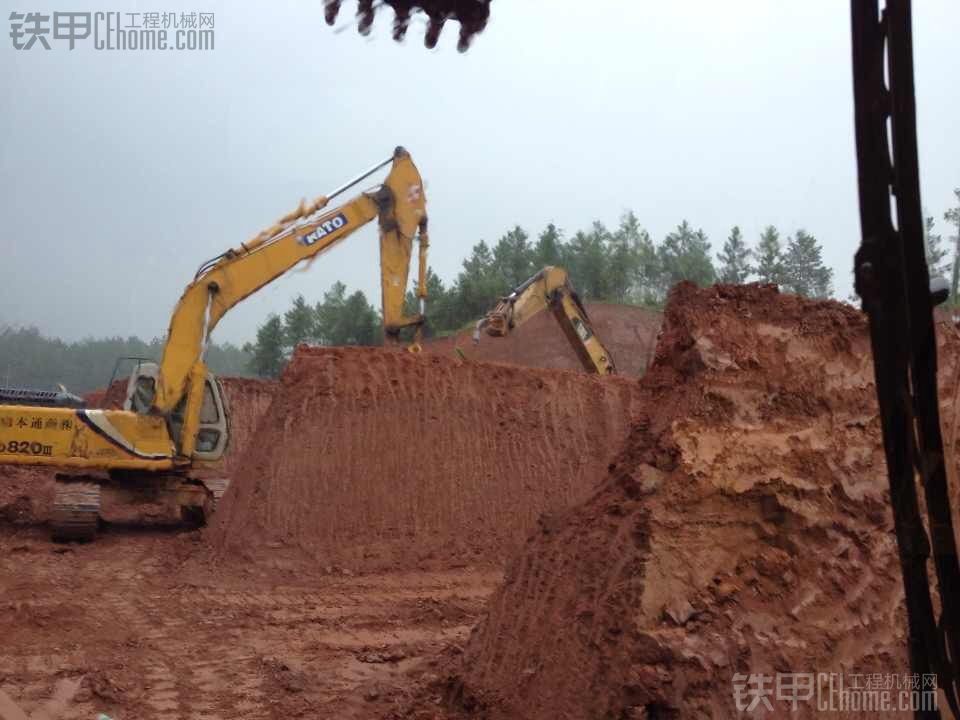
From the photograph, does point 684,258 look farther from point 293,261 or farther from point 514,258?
point 293,261

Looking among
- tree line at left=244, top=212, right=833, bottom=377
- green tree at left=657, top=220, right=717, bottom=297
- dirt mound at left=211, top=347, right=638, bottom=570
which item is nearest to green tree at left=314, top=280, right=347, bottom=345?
tree line at left=244, top=212, right=833, bottom=377

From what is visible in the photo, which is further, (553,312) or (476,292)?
(476,292)

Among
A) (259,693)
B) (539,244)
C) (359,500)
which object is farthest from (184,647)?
(539,244)

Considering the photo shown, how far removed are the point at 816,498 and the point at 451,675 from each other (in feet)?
7.61

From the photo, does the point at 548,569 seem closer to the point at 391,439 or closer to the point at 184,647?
the point at 184,647

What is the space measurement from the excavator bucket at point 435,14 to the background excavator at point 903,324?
32.6 inches

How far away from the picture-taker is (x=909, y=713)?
3.81 m

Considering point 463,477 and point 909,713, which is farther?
point 463,477

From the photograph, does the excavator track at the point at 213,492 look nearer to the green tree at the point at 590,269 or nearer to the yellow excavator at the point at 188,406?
the yellow excavator at the point at 188,406

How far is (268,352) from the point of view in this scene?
47.5m

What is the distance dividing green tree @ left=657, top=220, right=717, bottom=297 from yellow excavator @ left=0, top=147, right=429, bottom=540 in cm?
3106

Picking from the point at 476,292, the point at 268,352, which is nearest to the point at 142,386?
the point at 476,292

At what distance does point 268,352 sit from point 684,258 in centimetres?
2253

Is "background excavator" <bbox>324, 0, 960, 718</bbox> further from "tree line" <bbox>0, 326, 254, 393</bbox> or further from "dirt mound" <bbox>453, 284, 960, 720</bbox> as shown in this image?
"tree line" <bbox>0, 326, 254, 393</bbox>
